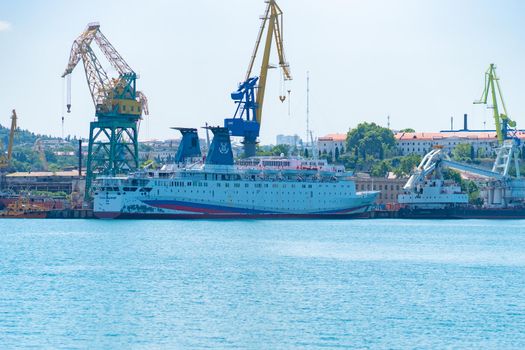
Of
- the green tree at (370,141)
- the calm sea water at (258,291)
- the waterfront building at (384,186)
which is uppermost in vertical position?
the green tree at (370,141)

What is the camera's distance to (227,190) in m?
99.0

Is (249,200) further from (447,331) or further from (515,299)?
(447,331)

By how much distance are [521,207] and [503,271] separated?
57.7 meters

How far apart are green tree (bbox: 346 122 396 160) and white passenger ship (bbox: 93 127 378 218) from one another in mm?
58121

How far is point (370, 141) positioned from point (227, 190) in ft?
223

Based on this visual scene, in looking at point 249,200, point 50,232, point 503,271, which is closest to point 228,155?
point 249,200

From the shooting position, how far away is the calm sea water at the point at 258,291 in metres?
37.5

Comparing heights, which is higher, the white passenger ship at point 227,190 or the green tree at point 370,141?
the green tree at point 370,141

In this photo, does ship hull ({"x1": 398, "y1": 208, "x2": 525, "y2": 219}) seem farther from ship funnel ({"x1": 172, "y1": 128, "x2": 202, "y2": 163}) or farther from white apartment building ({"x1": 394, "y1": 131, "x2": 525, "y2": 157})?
white apartment building ({"x1": 394, "y1": 131, "x2": 525, "y2": 157})

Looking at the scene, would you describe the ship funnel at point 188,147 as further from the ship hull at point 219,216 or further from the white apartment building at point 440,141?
the white apartment building at point 440,141

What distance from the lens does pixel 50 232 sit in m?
80.2

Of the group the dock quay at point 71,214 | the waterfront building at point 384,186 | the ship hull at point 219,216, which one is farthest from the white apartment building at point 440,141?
the dock quay at point 71,214

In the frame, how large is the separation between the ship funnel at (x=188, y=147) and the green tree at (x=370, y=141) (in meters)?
61.9

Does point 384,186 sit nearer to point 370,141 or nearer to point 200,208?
point 370,141
